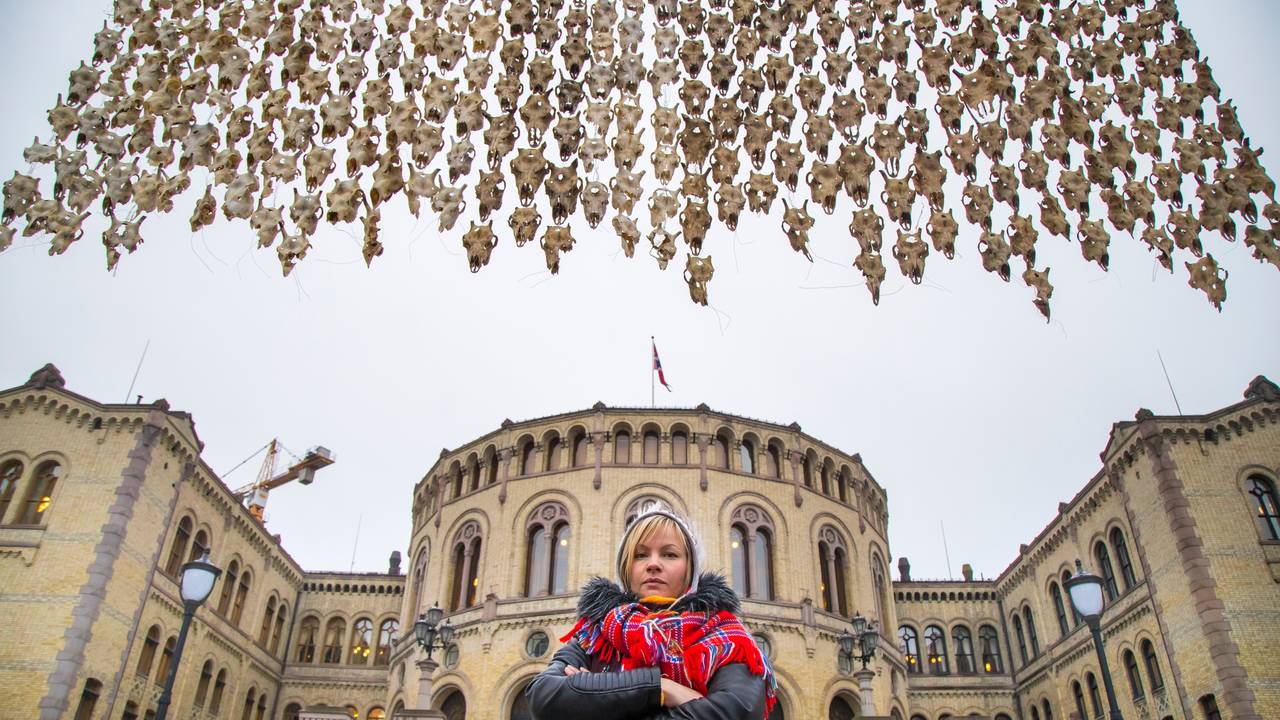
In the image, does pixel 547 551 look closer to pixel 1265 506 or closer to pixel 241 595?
pixel 241 595

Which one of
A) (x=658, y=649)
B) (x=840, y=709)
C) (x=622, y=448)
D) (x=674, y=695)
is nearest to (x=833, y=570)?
(x=840, y=709)

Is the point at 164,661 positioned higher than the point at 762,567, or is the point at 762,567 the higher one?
the point at 762,567

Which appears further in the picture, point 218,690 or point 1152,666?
point 218,690

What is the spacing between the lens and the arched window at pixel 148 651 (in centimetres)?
2662

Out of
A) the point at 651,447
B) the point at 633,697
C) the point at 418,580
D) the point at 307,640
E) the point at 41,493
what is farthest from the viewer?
the point at 307,640

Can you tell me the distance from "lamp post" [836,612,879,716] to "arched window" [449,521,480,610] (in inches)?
547

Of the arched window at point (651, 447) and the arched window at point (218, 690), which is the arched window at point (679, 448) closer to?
the arched window at point (651, 447)

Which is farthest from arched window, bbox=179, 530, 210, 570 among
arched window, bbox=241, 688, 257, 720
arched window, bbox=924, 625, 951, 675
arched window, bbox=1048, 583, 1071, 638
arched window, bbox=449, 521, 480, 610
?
arched window, bbox=1048, 583, 1071, 638

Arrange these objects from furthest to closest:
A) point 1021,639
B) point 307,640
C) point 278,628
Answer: point 307,640
point 1021,639
point 278,628

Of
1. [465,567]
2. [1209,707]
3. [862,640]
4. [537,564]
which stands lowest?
[1209,707]

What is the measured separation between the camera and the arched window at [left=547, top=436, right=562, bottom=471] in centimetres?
3228

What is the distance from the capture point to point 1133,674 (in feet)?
92.9

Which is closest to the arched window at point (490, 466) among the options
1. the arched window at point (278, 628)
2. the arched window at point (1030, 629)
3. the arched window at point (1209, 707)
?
the arched window at point (278, 628)

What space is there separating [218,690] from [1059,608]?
35.9 metres
